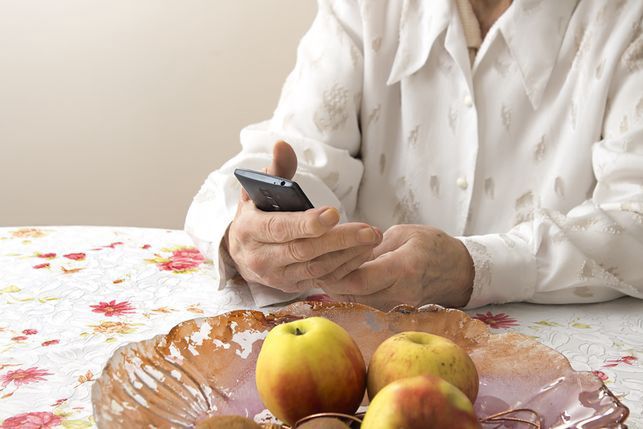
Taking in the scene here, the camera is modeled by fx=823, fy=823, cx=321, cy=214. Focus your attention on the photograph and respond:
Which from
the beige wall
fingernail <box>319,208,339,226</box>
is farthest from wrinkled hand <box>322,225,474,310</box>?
the beige wall

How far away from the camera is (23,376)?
878mm

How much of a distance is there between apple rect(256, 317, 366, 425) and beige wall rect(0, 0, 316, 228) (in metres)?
1.94

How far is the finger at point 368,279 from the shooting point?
1073mm

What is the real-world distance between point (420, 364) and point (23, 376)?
0.45m

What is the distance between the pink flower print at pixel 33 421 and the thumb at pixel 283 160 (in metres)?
0.51

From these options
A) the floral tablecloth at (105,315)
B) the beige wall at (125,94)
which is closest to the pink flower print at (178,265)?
the floral tablecloth at (105,315)

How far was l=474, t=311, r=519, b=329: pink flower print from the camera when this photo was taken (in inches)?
43.3

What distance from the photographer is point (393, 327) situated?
85 centimetres

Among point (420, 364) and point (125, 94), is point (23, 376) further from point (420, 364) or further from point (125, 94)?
point (125, 94)

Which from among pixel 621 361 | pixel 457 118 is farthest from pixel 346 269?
pixel 457 118

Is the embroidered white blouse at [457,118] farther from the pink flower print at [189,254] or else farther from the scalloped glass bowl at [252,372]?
the scalloped glass bowl at [252,372]

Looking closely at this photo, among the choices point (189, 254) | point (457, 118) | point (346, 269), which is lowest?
point (189, 254)

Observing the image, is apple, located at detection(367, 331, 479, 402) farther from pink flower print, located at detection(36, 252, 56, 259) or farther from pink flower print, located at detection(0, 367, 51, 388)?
pink flower print, located at detection(36, 252, 56, 259)

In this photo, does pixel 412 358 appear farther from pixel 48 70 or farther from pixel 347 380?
pixel 48 70
